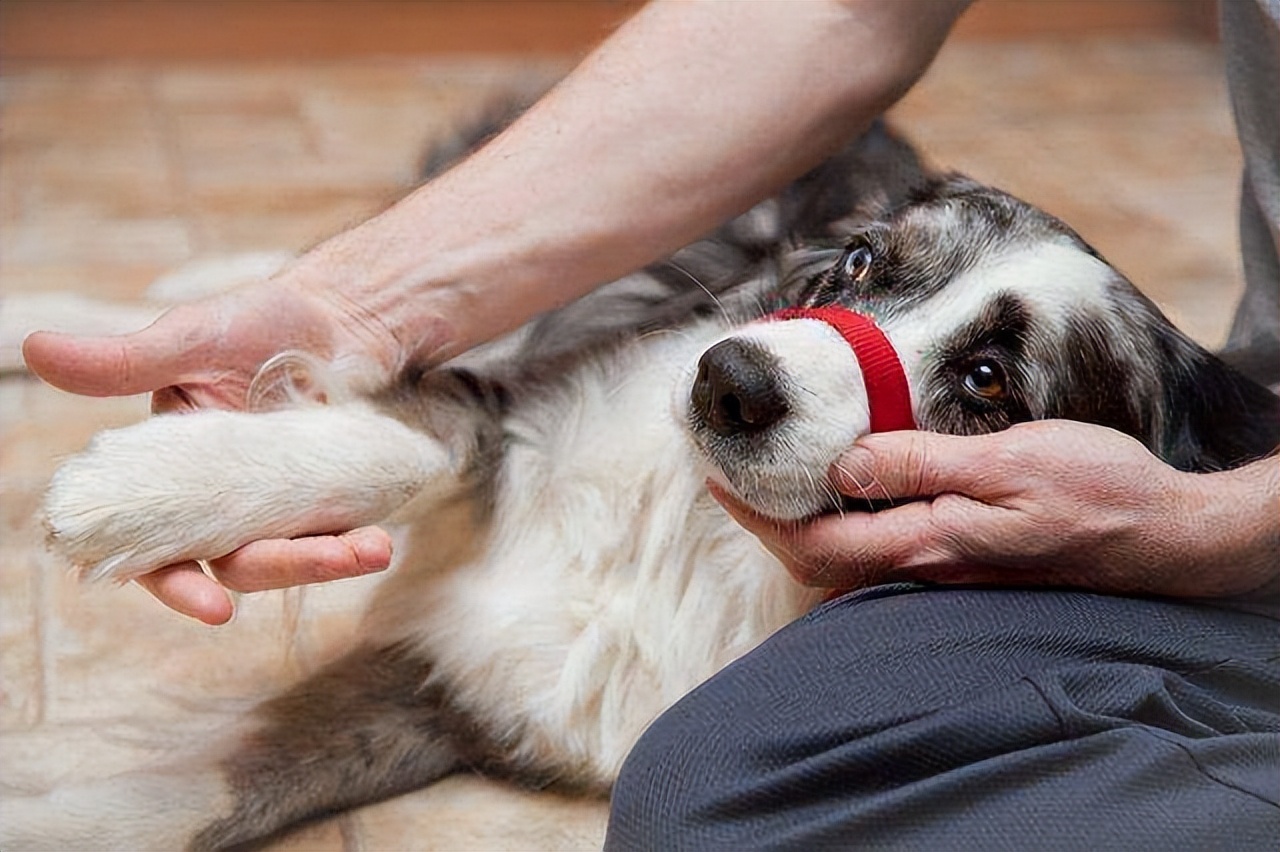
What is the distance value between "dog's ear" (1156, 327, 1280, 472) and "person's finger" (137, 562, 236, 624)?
752 millimetres

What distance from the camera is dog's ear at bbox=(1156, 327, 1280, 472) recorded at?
1.27 meters

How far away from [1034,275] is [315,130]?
2038 millimetres

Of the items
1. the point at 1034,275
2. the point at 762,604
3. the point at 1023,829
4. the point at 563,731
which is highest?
the point at 1034,275

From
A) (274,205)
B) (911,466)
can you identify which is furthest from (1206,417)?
(274,205)

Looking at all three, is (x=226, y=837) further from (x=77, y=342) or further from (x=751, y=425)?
(x=751, y=425)

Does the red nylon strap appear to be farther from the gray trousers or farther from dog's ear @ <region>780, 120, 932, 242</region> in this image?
dog's ear @ <region>780, 120, 932, 242</region>

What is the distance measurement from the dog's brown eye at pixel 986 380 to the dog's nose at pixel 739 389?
0.18m

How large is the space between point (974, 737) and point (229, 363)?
70 centimetres

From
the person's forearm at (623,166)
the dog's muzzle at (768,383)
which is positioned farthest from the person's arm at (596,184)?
the dog's muzzle at (768,383)

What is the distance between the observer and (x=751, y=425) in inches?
45.3

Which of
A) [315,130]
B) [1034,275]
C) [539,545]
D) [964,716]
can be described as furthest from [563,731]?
[315,130]

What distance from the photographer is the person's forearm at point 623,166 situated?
1.40 m

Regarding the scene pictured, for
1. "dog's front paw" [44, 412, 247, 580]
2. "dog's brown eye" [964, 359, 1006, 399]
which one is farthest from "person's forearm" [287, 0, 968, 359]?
"dog's brown eye" [964, 359, 1006, 399]

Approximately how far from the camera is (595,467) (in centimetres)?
141
